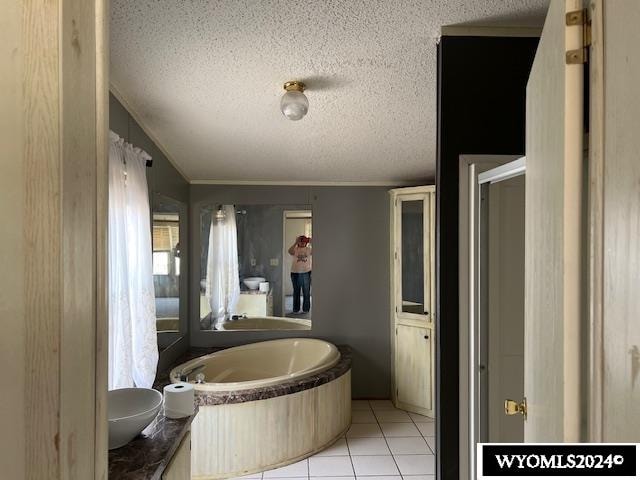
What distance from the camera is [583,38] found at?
87 centimetres

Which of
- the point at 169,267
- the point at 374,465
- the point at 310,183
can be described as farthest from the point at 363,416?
the point at 310,183

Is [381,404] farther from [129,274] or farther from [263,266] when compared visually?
[129,274]

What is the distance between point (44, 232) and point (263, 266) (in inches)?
147

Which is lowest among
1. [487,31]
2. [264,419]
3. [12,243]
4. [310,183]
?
[264,419]

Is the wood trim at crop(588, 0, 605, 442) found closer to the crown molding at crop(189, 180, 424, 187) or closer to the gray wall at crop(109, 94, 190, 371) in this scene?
the gray wall at crop(109, 94, 190, 371)

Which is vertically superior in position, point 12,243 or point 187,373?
point 12,243

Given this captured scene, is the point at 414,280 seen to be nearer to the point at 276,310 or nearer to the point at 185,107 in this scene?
the point at 276,310

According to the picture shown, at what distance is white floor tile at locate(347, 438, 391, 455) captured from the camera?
3.25 metres

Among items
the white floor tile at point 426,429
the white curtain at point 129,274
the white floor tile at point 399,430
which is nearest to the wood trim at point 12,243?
the white curtain at point 129,274

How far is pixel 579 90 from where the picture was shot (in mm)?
876

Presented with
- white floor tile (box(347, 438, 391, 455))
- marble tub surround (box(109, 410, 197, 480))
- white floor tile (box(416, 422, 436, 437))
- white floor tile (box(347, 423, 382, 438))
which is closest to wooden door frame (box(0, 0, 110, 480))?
marble tub surround (box(109, 410, 197, 480))

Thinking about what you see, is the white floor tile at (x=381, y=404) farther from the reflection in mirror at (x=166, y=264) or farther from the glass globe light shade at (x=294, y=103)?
the glass globe light shade at (x=294, y=103)

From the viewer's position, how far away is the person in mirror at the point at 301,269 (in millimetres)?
4387

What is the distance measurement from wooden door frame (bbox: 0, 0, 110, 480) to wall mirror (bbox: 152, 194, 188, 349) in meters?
2.53
